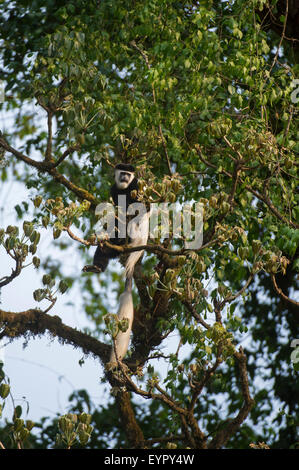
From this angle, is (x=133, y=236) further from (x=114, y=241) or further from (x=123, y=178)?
(x=123, y=178)

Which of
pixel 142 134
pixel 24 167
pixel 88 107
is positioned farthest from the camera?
pixel 24 167

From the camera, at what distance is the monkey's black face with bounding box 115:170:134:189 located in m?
4.15

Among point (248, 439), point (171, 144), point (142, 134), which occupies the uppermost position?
point (171, 144)

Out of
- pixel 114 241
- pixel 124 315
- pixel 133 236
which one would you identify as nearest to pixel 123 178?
pixel 114 241

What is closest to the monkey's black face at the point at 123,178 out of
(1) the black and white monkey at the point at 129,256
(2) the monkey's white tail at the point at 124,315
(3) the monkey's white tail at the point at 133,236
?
(1) the black and white monkey at the point at 129,256

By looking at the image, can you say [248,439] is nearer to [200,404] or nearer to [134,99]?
[200,404]

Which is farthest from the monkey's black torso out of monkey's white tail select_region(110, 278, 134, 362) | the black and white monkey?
monkey's white tail select_region(110, 278, 134, 362)

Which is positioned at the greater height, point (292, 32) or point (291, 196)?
point (292, 32)

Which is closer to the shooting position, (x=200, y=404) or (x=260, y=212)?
(x=260, y=212)

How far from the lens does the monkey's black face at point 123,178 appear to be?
4.15 meters
